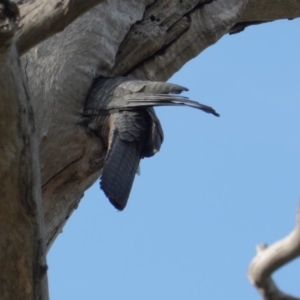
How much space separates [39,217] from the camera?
5.85 ft

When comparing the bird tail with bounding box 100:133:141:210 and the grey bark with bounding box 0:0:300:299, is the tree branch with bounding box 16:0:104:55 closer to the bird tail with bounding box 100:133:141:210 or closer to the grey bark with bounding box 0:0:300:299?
the grey bark with bounding box 0:0:300:299

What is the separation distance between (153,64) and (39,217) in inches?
56.4

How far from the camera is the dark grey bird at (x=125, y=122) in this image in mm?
2498

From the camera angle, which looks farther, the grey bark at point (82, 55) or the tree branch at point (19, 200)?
the grey bark at point (82, 55)

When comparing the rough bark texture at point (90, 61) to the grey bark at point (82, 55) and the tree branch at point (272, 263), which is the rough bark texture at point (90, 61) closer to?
the grey bark at point (82, 55)

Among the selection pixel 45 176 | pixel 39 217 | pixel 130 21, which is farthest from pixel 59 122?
pixel 39 217

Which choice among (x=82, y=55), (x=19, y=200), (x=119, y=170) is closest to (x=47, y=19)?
(x=19, y=200)

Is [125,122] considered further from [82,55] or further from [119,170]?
[82,55]

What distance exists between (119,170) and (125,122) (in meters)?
0.18

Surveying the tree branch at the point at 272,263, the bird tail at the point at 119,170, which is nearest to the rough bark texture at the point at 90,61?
the bird tail at the point at 119,170

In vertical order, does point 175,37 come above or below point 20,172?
above

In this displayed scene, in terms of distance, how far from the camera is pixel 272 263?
1141 millimetres

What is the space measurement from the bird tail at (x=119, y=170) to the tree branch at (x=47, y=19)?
2.01 feet

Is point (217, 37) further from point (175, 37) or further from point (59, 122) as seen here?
point (59, 122)
